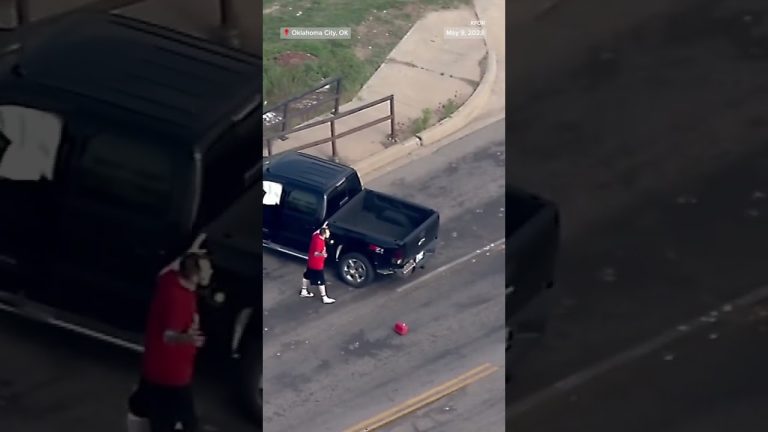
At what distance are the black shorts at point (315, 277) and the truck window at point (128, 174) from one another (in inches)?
37.4

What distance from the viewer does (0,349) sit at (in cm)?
799

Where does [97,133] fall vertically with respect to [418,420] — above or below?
above

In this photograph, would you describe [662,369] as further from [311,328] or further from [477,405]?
[311,328]

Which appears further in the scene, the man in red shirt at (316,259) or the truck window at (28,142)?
the man in red shirt at (316,259)

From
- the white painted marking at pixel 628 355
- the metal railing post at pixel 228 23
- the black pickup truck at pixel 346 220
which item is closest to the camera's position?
the metal railing post at pixel 228 23

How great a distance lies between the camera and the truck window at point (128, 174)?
7.62m

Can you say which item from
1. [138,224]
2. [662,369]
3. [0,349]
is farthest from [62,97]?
[662,369]

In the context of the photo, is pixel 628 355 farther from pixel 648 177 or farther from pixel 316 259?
pixel 316 259

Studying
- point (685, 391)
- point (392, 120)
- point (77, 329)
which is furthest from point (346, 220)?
point (685, 391)

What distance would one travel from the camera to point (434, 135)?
776 centimetres

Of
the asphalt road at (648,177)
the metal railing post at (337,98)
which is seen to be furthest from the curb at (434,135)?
the metal railing post at (337,98)

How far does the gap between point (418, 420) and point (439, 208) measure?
4.46 ft

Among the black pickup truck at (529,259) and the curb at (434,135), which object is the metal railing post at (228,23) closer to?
the curb at (434,135)

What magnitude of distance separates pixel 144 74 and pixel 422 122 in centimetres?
171
